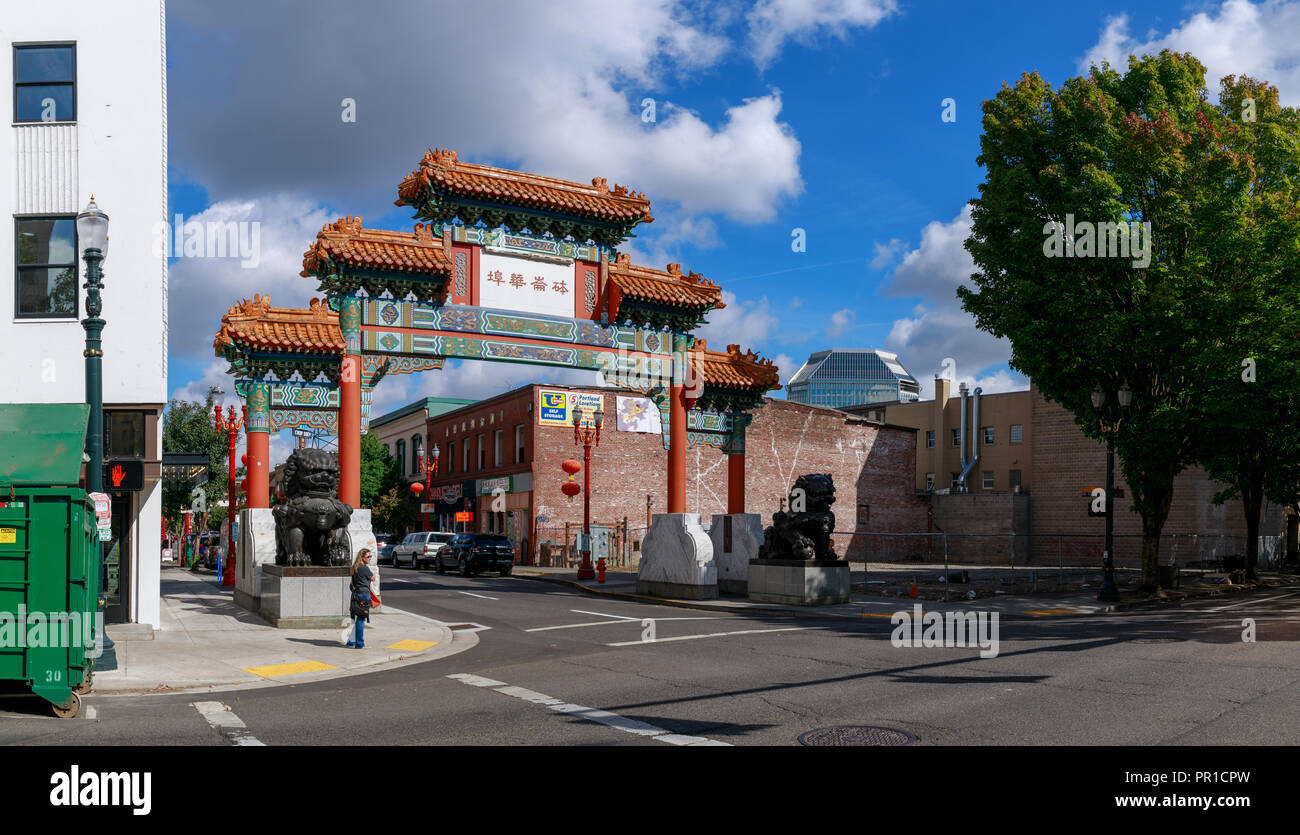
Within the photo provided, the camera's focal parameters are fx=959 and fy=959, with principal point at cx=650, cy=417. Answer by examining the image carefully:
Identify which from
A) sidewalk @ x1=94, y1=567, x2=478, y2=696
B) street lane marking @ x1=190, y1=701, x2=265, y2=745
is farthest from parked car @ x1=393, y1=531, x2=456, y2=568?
street lane marking @ x1=190, y1=701, x2=265, y2=745

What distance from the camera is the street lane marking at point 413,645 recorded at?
15555 millimetres

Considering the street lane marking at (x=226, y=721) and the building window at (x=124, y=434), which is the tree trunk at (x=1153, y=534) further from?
the building window at (x=124, y=434)

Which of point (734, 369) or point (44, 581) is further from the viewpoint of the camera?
point (734, 369)

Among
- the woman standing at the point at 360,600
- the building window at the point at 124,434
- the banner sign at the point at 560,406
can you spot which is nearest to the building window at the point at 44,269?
the building window at the point at 124,434

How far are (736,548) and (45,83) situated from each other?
59.3ft

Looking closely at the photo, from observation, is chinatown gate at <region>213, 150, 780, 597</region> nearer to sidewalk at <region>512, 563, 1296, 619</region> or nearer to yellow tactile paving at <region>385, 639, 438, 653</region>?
sidewalk at <region>512, 563, 1296, 619</region>

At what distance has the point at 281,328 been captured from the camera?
862 inches

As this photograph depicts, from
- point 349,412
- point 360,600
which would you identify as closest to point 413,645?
point 360,600

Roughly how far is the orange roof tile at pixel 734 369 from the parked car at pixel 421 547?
18.1m

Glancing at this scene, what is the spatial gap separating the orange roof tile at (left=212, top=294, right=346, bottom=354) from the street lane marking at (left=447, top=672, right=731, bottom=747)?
11705 millimetres

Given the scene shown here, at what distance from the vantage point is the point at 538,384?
47.0m

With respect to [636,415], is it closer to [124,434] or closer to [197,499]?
[197,499]

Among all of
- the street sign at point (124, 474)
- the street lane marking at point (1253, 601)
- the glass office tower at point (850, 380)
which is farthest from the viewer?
the glass office tower at point (850, 380)

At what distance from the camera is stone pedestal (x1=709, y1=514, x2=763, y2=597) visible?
2494cm
